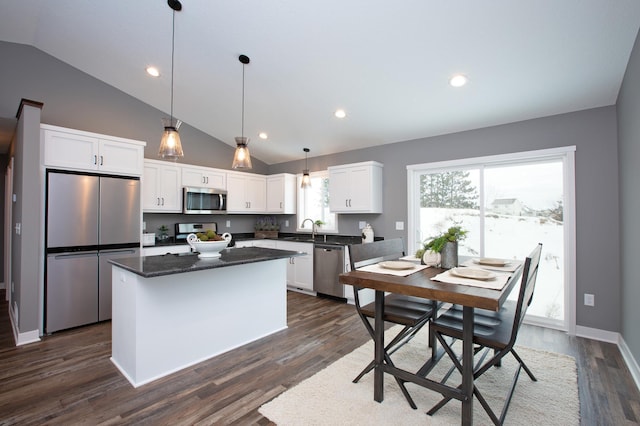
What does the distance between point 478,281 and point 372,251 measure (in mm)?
889

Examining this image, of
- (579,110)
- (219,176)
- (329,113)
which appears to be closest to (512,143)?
(579,110)

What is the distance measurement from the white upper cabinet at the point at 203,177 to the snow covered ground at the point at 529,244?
3.46m

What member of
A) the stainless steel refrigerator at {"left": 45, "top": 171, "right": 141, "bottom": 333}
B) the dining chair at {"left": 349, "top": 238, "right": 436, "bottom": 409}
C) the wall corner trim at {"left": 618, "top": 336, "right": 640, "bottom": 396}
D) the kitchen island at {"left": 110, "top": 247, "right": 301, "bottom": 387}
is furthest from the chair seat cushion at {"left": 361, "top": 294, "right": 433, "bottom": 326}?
the stainless steel refrigerator at {"left": 45, "top": 171, "right": 141, "bottom": 333}

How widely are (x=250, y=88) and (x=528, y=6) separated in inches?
109

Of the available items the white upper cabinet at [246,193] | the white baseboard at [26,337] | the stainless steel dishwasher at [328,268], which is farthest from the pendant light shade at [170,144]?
the white upper cabinet at [246,193]

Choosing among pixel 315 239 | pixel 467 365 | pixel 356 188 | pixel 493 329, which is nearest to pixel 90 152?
pixel 315 239

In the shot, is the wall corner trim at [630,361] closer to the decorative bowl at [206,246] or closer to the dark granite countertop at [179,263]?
the dark granite countertop at [179,263]

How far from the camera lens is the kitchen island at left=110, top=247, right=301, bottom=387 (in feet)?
7.27

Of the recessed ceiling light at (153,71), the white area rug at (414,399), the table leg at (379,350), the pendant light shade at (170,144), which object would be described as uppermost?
the recessed ceiling light at (153,71)

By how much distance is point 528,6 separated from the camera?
6.58 ft

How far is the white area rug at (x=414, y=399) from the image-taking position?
1.80m

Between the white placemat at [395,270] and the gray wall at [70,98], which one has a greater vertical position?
the gray wall at [70,98]

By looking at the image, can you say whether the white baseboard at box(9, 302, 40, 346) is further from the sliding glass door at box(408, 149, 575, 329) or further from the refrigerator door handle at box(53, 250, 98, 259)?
the sliding glass door at box(408, 149, 575, 329)

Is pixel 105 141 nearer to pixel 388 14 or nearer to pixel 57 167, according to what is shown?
pixel 57 167
